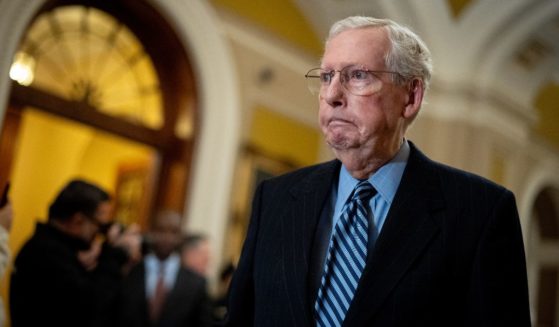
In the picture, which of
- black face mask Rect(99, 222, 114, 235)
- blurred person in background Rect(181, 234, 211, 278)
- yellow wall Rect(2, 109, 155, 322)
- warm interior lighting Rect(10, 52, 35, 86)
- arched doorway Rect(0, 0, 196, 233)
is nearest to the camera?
black face mask Rect(99, 222, 114, 235)

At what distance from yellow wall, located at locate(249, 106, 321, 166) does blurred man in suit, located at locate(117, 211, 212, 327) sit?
2.38m

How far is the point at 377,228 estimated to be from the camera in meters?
1.45

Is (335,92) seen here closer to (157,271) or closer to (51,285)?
(51,285)

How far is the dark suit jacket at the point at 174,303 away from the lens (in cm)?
389

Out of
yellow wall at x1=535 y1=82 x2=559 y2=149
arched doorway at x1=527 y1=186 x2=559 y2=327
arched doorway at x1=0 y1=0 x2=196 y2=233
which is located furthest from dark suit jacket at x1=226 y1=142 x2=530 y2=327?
arched doorway at x1=527 y1=186 x2=559 y2=327

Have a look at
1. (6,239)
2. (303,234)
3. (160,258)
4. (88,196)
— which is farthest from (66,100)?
(303,234)

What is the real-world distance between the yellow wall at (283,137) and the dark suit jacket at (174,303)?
2.47 m

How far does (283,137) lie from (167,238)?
235 cm

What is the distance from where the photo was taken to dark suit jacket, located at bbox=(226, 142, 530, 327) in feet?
4.27

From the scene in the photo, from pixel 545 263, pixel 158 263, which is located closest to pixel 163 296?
pixel 158 263

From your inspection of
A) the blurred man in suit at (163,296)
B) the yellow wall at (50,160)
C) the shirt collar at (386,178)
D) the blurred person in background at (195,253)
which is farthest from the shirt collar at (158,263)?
the shirt collar at (386,178)

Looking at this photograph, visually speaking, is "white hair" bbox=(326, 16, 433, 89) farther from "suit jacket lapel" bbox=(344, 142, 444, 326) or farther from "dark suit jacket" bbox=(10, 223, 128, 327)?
"dark suit jacket" bbox=(10, 223, 128, 327)

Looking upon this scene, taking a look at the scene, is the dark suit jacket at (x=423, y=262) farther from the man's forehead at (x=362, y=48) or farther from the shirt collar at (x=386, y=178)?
the man's forehead at (x=362, y=48)

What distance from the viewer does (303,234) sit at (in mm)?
1471
